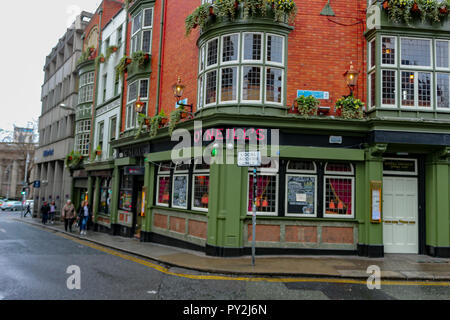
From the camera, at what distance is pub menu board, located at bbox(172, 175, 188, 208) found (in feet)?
45.0

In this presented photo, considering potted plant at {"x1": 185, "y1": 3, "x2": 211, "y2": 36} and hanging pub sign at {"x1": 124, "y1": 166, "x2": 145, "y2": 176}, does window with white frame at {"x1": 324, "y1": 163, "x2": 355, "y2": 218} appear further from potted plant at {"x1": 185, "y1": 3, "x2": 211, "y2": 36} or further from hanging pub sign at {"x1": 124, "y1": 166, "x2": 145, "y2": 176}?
hanging pub sign at {"x1": 124, "y1": 166, "x2": 145, "y2": 176}

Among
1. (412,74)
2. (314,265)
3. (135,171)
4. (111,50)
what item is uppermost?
(111,50)

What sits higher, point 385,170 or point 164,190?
point 385,170

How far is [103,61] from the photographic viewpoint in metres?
23.6

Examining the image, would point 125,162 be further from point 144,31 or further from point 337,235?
point 337,235

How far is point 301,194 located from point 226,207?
265 centimetres

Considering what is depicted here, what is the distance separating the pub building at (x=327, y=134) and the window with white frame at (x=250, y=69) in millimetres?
36

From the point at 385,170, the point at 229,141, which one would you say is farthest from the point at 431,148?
the point at 229,141

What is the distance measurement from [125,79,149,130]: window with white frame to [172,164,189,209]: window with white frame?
4611 millimetres

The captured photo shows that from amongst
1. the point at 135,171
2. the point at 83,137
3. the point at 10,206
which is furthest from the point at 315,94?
the point at 10,206

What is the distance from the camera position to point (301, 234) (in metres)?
11.7
